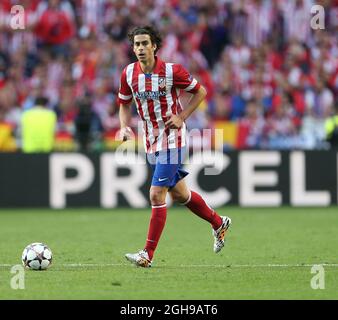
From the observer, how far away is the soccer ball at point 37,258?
26.8 ft

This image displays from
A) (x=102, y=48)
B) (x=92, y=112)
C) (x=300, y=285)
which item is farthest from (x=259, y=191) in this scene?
(x=300, y=285)

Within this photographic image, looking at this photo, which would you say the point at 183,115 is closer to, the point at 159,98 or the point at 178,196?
the point at 159,98

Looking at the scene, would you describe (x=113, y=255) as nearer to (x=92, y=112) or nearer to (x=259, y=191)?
(x=259, y=191)

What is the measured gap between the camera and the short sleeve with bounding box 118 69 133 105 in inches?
345

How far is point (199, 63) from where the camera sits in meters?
19.0

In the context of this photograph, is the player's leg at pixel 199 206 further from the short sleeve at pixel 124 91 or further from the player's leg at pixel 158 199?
the short sleeve at pixel 124 91

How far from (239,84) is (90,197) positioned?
4.43 metres

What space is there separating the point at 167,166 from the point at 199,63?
10.6 meters

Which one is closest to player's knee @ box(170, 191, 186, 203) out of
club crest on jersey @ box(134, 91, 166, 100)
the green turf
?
the green turf

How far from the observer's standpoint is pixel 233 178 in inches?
627

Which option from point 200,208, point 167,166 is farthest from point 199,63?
point 167,166

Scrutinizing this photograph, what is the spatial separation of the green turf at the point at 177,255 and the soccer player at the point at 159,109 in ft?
2.25

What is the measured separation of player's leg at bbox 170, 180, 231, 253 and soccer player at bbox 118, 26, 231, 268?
0.02 meters

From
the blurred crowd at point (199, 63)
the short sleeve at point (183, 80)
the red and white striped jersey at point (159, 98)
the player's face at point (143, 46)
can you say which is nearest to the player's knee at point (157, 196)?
the red and white striped jersey at point (159, 98)
